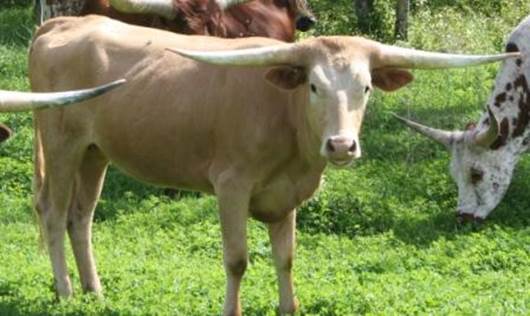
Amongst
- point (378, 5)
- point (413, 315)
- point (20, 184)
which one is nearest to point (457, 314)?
point (413, 315)

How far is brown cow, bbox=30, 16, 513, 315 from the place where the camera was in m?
6.81

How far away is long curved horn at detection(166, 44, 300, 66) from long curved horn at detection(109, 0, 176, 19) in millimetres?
5035

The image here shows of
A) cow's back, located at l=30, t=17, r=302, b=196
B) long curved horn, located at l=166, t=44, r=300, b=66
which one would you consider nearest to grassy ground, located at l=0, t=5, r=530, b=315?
cow's back, located at l=30, t=17, r=302, b=196

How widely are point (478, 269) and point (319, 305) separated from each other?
1.78 m

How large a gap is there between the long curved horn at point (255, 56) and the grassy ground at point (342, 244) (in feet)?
4.97

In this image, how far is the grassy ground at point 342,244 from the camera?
25.3 ft

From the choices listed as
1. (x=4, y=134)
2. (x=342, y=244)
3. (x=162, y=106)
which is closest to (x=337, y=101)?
(x=162, y=106)

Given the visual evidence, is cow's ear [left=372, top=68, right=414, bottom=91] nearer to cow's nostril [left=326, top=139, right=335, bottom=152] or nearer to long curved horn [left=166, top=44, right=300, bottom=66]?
long curved horn [left=166, top=44, right=300, bottom=66]

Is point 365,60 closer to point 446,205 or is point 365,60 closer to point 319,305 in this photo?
point 319,305

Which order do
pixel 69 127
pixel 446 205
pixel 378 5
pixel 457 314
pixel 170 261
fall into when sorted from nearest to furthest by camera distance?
1. pixel 457 314
2. pixel 69 127
3. pixel 170 261
4. pixel 446 205
5. pixel 378 5

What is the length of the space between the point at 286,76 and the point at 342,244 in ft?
9.94

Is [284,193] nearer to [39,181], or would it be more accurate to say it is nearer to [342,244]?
[39,181]

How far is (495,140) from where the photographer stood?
10953mm

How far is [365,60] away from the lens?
Result: 6.82 meters
